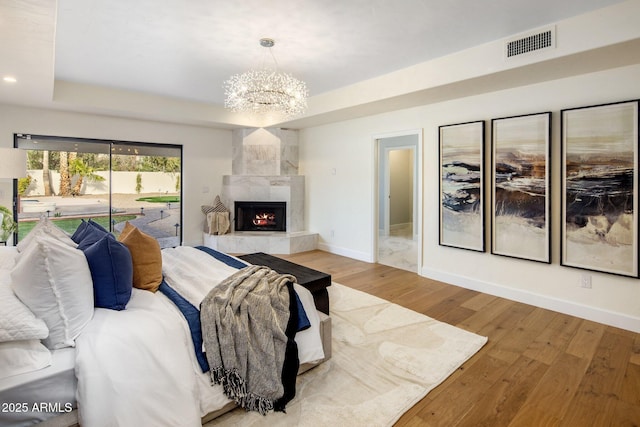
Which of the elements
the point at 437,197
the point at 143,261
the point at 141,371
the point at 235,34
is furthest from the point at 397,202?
the point at 141,371

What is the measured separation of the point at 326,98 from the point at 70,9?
3191mm

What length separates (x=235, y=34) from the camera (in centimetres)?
307

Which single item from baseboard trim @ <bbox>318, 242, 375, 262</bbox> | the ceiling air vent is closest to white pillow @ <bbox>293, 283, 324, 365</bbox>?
the ceiling air vent

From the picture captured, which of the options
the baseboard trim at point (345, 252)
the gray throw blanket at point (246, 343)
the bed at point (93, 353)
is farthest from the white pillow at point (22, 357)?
the baseboard trim at point (345, 252)

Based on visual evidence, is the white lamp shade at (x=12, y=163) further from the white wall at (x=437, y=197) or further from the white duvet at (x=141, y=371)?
the white wall at (x=437, y=197)

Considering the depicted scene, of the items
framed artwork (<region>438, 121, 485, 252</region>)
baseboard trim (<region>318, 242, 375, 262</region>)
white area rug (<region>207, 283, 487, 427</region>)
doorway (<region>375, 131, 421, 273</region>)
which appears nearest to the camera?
white area rug (<region>207, 283, 487, 427</region>)

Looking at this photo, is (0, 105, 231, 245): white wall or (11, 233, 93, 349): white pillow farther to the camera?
(0, 105, 231, 245): white wall

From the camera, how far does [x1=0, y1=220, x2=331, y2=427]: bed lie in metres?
1.40

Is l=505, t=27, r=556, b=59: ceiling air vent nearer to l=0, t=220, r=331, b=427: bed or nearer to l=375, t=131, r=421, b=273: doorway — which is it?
l=375, t=131, r=421, b=273: doorway

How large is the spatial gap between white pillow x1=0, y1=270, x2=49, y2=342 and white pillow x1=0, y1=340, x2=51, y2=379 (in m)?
0.04

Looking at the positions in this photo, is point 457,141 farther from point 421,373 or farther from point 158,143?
point 158,143

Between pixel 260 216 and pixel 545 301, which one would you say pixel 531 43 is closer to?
pixel 545 301

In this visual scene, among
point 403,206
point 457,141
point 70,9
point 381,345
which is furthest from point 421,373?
point 403,206

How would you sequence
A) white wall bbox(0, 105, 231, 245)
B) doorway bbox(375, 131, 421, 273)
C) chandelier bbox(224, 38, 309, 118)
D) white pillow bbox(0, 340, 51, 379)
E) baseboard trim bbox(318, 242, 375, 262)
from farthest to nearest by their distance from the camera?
1. doorway bbox(375, 131, 421, 273)
2. baseboard trim bbox(318, 242, 375, 262)
3. white wall bbox(0, 105, 231, 245)
4. chandelier bbox(224, 38, 309, 118)
5. white pillow bbox(0, 340, 51, 379)
